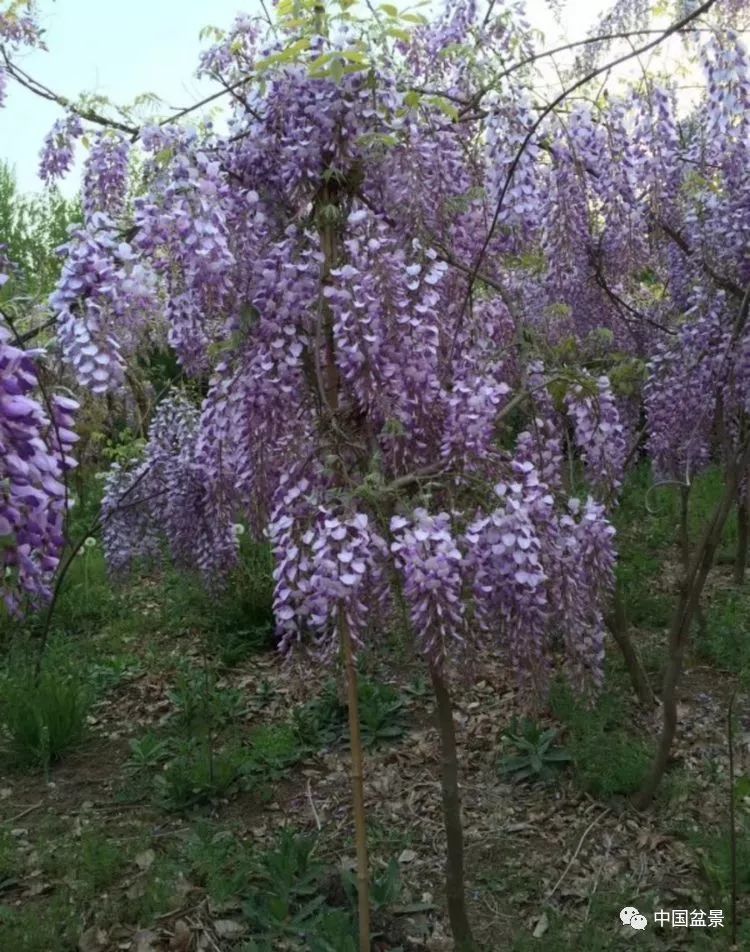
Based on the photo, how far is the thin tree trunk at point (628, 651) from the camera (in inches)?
141

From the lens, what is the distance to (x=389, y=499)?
7.14 ft

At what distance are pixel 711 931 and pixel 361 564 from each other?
153 centimetres

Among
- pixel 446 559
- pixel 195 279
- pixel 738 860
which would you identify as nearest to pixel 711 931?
pixel 738 860

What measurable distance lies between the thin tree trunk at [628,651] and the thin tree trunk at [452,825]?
1.30 metres

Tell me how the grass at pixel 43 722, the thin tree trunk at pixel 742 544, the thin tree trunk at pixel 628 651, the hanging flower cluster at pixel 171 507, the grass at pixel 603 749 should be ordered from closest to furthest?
the grass at pixel 603 749
the thin tree trunk at pixel 628 651
the grass at pixel 43 722
the hanging flower cluster at pixel 171 507
the thin tree trunk at pixel 742 544

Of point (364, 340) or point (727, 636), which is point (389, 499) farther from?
point (727, 636)

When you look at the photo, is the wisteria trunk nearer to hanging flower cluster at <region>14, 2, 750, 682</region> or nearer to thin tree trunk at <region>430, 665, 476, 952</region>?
hanging flower cluster at <region>14, 2, 750, 682</region>

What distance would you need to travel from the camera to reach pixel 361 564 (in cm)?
198

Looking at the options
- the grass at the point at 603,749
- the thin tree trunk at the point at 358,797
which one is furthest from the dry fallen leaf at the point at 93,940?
the grass at the point at 603,749

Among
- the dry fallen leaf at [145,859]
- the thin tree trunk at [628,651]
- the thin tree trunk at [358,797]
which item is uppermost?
the thin tree trunk at [628,651]

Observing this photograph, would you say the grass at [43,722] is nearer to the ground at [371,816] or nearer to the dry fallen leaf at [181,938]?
the ground at [371,816]

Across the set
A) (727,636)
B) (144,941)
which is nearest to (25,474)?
(144,941)

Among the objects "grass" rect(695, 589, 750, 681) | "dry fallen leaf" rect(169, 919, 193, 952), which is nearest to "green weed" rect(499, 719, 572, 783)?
"grass" rect(695, 589, 750, 681)

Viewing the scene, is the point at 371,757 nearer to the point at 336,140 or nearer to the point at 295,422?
the point at 295,422
